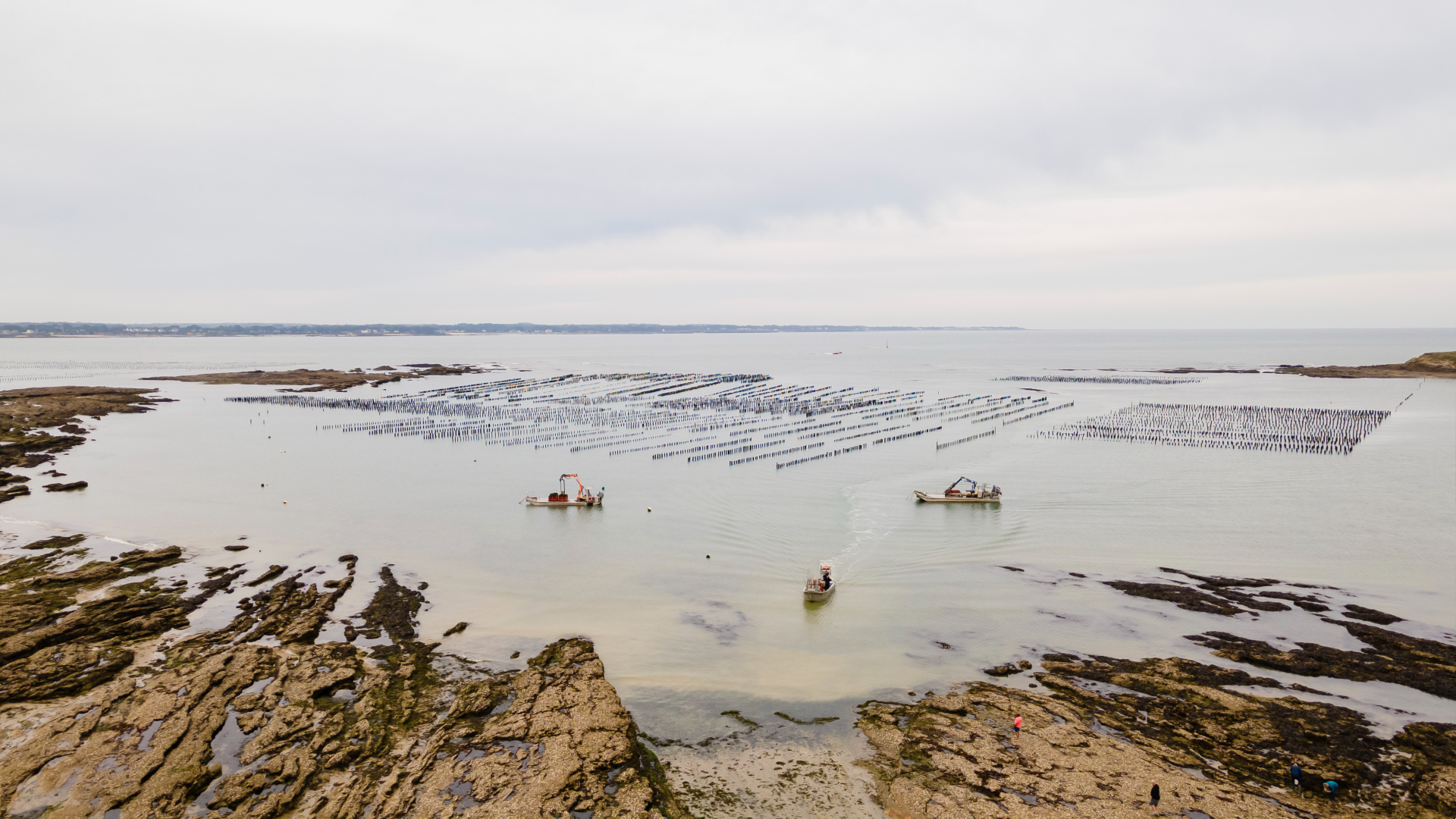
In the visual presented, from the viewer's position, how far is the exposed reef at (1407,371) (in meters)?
135

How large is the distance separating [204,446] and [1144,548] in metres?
79.7

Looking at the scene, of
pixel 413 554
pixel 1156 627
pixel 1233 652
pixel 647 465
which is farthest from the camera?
pixel 647 465

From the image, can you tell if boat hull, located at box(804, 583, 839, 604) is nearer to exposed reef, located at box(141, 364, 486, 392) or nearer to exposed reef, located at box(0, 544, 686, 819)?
exposed reef, located at box(0, 544, 686, 819)

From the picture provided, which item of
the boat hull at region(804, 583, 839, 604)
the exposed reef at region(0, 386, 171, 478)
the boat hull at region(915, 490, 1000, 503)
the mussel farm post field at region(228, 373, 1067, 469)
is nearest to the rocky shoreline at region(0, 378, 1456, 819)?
the boat hull at region(804, 583, 839, 604)

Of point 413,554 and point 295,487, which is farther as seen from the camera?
point 295,487

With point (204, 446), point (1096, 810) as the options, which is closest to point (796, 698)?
point (1096, 810)

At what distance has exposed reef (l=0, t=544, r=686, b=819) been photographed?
1736 cm

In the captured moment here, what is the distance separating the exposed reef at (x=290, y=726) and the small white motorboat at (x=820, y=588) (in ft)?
32.7

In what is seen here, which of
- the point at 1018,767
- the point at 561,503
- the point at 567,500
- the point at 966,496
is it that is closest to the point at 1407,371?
the point at 966,496

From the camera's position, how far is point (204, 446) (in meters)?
68.6

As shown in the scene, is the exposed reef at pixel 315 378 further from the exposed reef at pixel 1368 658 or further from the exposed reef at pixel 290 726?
the exposed reef at pixel 1368 658

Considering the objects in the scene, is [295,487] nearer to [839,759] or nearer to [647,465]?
[647,465]

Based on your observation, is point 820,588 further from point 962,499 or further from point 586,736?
point 962,499

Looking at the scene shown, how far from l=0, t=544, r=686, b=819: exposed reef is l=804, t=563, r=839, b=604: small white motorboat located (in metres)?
9.98
